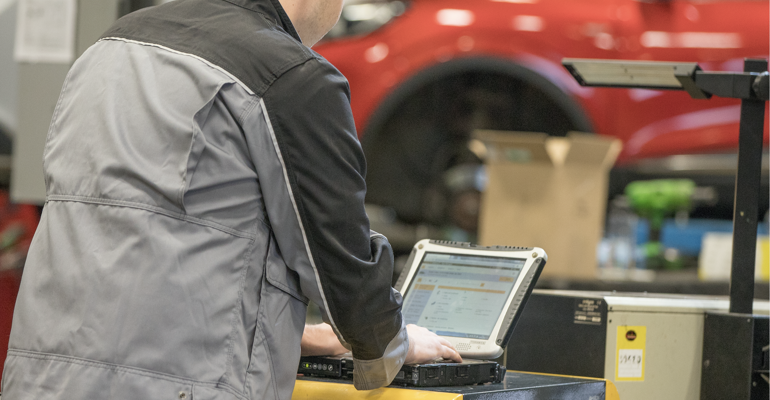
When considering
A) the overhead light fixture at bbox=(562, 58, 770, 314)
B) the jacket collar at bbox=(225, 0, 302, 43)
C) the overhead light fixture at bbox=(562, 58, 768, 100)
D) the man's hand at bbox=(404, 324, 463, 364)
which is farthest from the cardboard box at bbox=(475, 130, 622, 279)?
the jacket collar at bbox=(225, 0, 302, 43)

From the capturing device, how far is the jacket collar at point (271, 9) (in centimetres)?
114

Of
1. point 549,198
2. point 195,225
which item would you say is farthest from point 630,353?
point 549,198

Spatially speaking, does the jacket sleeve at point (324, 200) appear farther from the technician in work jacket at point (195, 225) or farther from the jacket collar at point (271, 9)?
the jacket collar at point (271, 9)

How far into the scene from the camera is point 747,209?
4.93 ft

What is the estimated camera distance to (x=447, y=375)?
125 centimetres

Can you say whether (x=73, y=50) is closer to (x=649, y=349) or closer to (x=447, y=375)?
(x=447, y=375)

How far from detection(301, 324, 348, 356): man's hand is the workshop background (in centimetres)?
174

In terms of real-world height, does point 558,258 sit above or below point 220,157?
below

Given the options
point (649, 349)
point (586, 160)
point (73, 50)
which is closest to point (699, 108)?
point (586, 160)

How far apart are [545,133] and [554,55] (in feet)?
1.32

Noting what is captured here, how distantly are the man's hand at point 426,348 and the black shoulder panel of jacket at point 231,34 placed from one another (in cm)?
47

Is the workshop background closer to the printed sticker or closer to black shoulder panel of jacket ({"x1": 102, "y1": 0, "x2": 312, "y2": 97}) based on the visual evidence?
the printed sticker

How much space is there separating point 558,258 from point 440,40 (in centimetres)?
118

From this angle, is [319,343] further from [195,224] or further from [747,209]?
[747,209]
